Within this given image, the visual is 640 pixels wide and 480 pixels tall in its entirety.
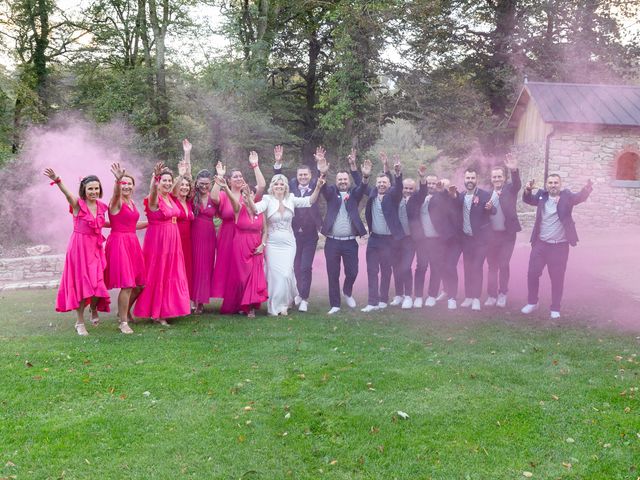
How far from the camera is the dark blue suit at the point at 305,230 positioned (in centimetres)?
822

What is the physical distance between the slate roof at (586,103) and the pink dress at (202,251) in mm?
14275

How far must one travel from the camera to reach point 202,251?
7.80m

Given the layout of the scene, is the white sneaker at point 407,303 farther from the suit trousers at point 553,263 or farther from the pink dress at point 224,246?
the pink dress at point 224,246

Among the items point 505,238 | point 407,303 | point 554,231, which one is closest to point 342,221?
point 407,303

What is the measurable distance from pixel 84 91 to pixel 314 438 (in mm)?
22977

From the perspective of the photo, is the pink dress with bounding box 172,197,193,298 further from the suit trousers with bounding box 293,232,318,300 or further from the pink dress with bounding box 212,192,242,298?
the suit trousers with bounding box 293,232,318,300

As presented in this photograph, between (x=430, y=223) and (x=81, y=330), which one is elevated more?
(x=430, y=223)

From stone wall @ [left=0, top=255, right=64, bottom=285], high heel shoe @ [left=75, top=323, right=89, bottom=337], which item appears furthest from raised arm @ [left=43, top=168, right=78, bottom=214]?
stone wall @ [left=0, top=255, right=64, bottom=285]

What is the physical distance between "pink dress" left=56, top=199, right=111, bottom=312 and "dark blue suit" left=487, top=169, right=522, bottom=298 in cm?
531

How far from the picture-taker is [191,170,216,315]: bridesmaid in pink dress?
781 centimetres

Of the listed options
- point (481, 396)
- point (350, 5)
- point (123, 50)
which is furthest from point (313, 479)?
point (123, 50)

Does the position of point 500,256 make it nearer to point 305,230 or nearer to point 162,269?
point 305,230

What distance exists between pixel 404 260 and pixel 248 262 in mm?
2318

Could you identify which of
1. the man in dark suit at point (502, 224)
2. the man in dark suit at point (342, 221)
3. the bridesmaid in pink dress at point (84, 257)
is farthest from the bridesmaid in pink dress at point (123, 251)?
the man in dark suit at point (502, 224)
